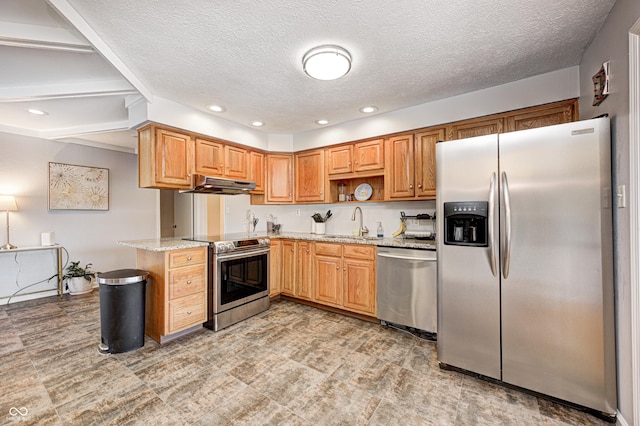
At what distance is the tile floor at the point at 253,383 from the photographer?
1620 mm

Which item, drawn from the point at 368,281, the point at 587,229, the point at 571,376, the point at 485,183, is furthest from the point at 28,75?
the point at 571,376

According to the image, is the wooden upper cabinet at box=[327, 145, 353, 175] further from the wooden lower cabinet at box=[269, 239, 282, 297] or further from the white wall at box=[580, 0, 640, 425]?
the white wall at box=[580, 0, 640, 425]

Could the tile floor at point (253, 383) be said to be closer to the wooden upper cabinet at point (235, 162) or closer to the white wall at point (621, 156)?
the white wall at point (621, 156)

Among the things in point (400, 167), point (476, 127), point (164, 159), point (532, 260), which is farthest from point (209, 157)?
point (532, 260)

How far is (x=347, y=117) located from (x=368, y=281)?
211 centimetres

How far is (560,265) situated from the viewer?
5.62 feet

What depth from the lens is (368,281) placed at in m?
3.01

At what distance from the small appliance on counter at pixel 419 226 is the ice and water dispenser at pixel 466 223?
0.94 m

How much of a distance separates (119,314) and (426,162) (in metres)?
3.43

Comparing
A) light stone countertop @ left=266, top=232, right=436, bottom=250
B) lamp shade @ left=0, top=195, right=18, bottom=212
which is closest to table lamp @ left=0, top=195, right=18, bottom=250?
lamp shade @ left=0, top=195, right=18, bottom=212

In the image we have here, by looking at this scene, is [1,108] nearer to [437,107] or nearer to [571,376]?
[437,107]

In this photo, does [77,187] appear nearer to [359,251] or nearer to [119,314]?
[119,314]

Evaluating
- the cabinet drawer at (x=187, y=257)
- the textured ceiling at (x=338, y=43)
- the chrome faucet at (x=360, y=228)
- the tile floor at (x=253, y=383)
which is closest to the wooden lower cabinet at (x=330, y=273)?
the tile floor at (x=253, y=383)

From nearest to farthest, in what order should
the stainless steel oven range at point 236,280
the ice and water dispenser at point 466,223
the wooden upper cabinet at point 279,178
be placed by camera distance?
the ice and water dispenser at point 466,223, the stainless steel oven range at point 236,280, the wooden upper cabinet at point 279,178
